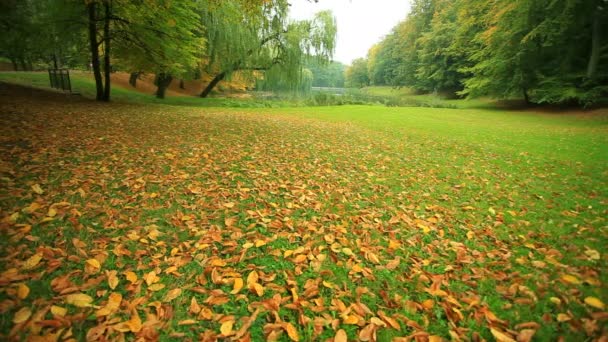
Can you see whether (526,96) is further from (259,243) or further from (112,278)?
(112,278)

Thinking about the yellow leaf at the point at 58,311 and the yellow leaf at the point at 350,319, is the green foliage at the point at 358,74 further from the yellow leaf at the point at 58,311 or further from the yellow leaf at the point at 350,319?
the yellow leaf at the point at 58,311

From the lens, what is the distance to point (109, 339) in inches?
62.1

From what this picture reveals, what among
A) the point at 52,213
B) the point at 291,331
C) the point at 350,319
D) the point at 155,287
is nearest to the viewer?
the point at 291,331

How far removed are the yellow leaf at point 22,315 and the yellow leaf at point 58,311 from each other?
0.11m

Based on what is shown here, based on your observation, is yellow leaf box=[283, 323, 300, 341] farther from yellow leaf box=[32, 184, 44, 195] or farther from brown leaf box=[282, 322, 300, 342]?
yellow leaf box=[32, 184, 44, 195]

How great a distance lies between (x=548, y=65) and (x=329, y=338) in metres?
26.0

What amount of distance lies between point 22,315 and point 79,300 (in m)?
0.27

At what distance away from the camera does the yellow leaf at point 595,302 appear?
203 cm

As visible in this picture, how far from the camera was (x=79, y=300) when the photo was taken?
70.2 inches

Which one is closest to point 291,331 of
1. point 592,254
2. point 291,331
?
point 291,331

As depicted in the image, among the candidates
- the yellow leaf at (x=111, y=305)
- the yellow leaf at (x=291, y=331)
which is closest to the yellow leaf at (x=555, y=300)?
the yellow leaf at (x=291, y=331)

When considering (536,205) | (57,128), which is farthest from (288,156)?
(57,128)

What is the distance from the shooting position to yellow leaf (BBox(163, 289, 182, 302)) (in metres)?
1.90

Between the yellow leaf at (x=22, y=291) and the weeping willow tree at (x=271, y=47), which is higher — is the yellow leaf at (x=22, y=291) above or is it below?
below
